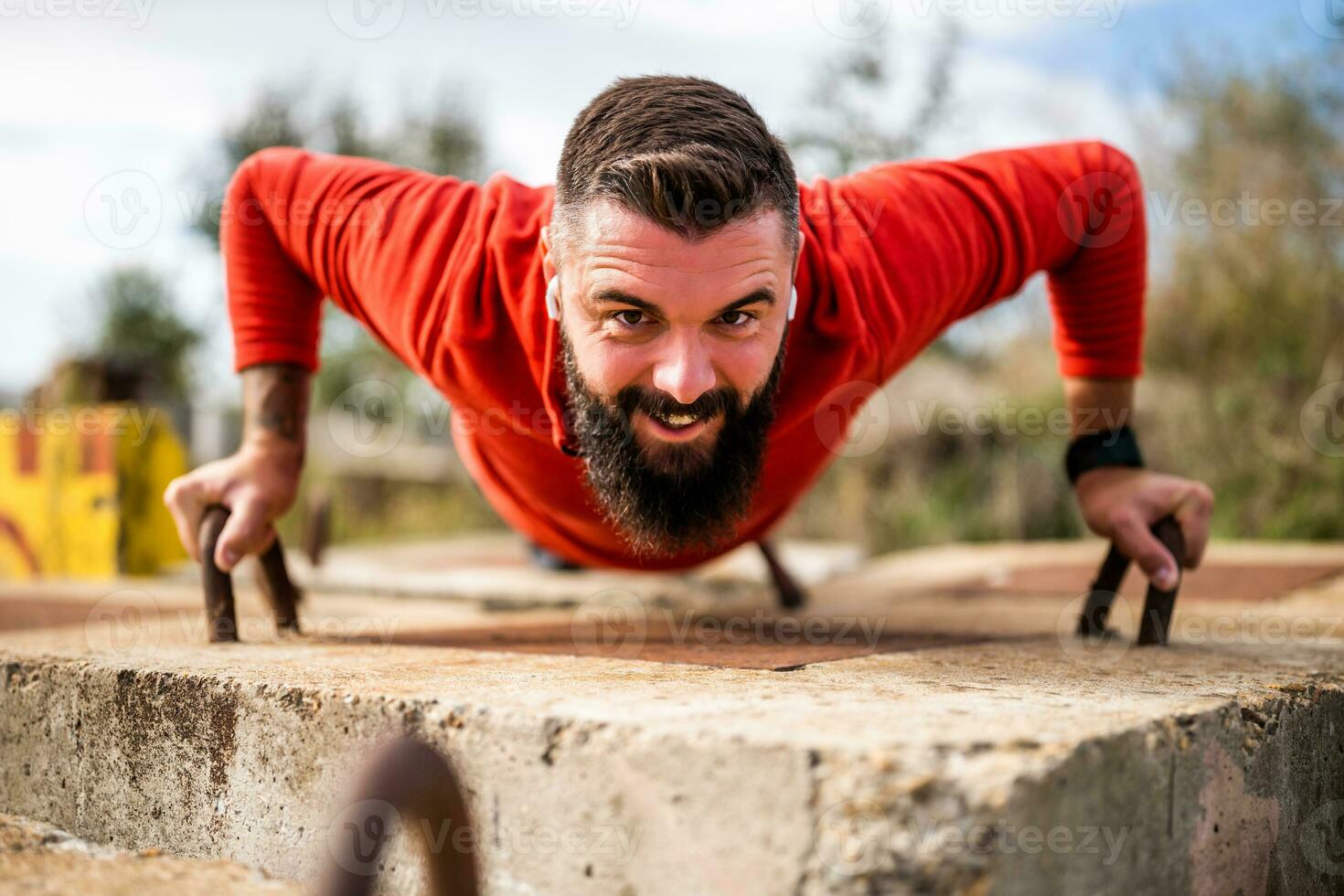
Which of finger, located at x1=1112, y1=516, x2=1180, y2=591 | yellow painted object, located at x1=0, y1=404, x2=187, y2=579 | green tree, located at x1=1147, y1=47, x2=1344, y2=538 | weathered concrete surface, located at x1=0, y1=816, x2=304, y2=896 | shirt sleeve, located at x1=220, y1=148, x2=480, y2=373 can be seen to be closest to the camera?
weathered concrete surface, located at x1=0, y1=816, x2=304, y2=896

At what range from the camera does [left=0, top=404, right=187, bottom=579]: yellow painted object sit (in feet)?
13.7

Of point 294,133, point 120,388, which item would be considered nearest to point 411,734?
point 120,388

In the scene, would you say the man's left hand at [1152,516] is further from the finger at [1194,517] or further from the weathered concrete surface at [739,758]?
the weathered concrete surface at [739,758]

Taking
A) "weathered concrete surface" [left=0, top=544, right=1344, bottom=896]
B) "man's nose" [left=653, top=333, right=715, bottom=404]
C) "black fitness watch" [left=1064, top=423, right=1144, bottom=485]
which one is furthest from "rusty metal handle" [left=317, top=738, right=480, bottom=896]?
"black fitness watch" [left=1064, top=423, right=1144, bottom=485]

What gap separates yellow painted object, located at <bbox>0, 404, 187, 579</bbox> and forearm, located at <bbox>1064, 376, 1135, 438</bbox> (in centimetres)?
332

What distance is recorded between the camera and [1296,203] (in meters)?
6.00

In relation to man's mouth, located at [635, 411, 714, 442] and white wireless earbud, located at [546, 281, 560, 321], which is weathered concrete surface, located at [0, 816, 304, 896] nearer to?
man's mouth, located at [635, 411, 714, 442]

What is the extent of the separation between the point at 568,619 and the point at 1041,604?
1.45m

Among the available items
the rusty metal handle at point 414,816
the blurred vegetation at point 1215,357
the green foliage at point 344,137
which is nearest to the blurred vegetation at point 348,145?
the green foliage at point 344,137

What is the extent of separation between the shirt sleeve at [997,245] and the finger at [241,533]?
1.11 meters

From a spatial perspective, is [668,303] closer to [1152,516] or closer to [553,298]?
[553,298]

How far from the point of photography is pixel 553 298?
1.97 m

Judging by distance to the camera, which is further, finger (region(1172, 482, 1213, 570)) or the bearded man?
finger (region(1172, 482, 1213, 570))

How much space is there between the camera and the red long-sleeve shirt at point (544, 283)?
208 centimetres
